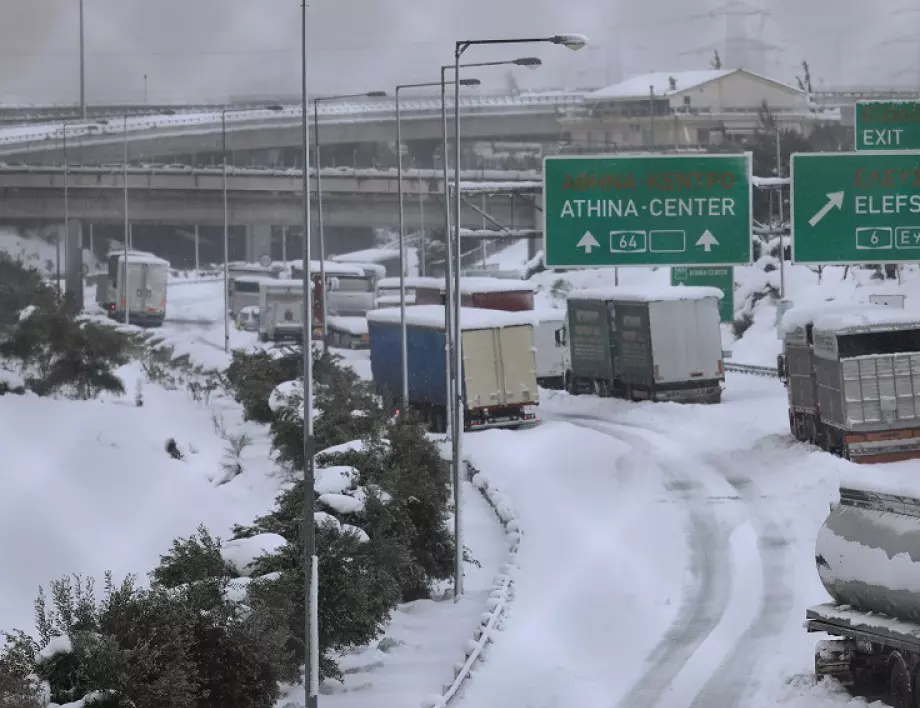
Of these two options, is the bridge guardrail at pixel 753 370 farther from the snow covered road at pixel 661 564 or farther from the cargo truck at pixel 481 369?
the cargo truck at pixel 481 369

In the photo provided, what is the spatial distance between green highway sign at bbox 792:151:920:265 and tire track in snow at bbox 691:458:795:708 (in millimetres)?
5805

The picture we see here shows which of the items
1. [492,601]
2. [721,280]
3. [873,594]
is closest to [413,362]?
[721,280]

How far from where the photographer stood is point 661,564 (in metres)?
29.4

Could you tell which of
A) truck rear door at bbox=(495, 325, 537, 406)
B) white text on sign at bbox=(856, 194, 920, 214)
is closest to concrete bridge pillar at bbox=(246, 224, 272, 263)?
truck rear door at bbox=(495, 325, 537, 406)

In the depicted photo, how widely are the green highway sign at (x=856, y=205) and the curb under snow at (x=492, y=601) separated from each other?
8535 mm

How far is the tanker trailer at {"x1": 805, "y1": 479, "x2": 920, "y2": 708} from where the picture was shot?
18.2m

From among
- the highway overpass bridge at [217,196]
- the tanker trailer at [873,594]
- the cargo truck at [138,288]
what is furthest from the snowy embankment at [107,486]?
the cargo truck at [138,288]

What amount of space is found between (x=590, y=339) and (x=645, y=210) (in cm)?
2105

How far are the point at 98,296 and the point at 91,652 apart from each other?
289ft

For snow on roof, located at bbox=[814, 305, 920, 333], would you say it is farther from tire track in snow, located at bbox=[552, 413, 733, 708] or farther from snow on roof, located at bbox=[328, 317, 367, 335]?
snow on roof, located at bbox=[328, 317, 367, 335]

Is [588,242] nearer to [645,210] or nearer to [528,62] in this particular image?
[645,210]

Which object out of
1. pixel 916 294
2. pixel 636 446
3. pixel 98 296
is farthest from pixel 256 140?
pixel 636 446

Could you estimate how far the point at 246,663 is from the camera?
18.2 meters

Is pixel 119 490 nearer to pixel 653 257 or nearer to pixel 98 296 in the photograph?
pixel 653 257
